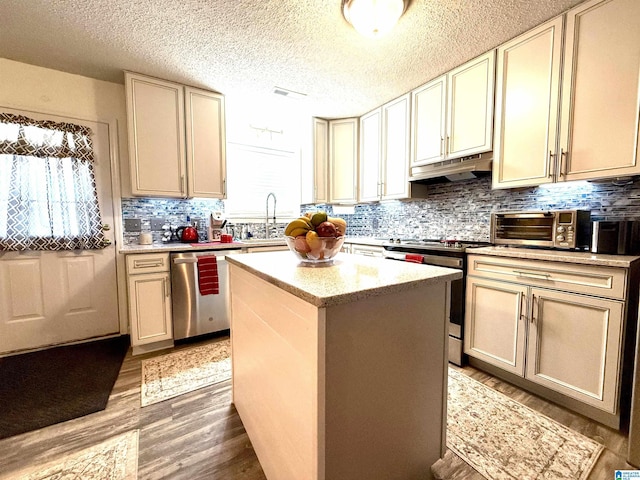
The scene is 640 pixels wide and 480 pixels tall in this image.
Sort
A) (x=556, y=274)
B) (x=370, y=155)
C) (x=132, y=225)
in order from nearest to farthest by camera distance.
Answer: (x=556, y=274) < (x=132, y=225) < (x=370, y=155)

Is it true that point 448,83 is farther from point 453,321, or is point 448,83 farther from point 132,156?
point 132,156

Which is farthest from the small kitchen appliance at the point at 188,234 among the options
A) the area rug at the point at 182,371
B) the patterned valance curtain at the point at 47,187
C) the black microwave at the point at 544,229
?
the black microwave at the point at 544,229

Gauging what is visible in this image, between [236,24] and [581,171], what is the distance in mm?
2446

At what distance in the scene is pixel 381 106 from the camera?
3229 millimetres

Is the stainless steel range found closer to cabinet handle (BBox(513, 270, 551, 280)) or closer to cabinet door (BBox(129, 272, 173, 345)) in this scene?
cabinet handle (BBox(513, 270, 551, 280))

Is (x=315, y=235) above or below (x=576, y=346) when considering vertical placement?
above

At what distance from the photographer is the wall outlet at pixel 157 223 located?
2912mm

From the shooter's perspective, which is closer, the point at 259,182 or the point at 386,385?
the point at 386,385

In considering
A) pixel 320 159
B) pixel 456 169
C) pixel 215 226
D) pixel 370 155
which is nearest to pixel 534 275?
pixel 456 169

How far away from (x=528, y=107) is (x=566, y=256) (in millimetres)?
1107

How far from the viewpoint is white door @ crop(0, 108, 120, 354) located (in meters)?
2.41

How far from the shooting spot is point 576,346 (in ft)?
5.27

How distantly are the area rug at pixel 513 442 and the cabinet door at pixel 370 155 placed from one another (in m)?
2.27

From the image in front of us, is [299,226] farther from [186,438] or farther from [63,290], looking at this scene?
[63,290]
